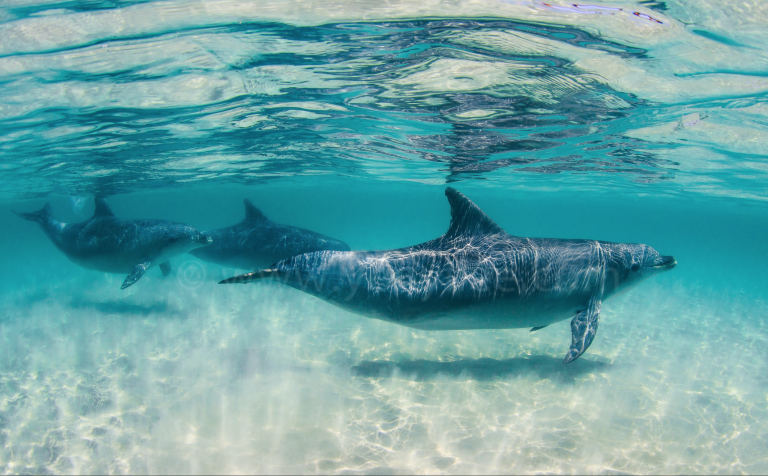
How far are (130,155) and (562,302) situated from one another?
61.4 feet

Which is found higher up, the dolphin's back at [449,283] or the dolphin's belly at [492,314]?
the dolphin's back at [449,283]

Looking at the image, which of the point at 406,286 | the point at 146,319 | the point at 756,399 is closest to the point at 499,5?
the point at 406,286

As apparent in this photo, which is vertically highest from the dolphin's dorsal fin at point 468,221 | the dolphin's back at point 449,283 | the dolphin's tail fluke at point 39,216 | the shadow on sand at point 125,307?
the dolphin's dorsal fin at point 468,221

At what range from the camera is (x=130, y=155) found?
17.2m

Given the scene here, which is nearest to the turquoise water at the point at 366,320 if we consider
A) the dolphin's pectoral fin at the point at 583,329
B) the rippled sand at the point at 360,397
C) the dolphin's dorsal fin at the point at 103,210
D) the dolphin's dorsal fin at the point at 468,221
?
the rippled sand at the point at 360,397

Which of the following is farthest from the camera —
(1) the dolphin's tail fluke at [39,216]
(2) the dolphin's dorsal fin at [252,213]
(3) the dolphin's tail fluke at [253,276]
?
(1) the dolphin's tail fluke at [39,216]

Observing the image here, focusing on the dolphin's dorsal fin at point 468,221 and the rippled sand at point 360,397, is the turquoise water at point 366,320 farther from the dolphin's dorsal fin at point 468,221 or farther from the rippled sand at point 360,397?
the dolphin's dorsal fin at point 468,221

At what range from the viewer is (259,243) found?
12.9 metres

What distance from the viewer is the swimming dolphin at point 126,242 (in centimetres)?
1220

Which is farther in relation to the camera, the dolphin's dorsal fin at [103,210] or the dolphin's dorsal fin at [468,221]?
the dolphin's dorsal fin at [103,210]

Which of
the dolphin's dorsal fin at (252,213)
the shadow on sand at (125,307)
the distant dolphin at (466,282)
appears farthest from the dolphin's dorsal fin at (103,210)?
the distant dolphin at (466,282)

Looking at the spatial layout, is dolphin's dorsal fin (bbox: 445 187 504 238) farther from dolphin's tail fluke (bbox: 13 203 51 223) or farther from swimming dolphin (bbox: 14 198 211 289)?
dolphin's tail fluke (bbox: 13 203 51 223)

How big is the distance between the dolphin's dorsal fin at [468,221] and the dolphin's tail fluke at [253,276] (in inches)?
134

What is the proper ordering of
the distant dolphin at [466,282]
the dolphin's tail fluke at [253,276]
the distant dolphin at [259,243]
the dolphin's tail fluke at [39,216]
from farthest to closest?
the dolphin's tail fluke at [39,216] < the distant dolphin at [259,243] < the distant dolphin at [466,282] < the dolphin's tail fluke at [253,276]
